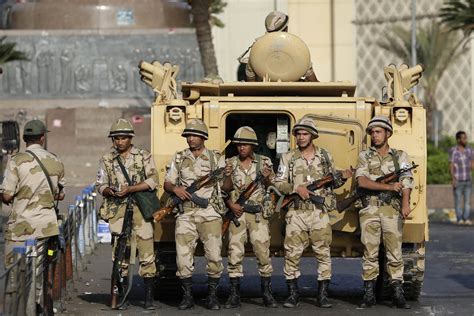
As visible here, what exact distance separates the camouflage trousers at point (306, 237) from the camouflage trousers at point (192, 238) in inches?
26.6

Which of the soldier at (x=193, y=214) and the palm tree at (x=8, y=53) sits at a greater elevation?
the palm tree at (x=8, y=53)

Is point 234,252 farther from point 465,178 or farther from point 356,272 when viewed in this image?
point 465,178

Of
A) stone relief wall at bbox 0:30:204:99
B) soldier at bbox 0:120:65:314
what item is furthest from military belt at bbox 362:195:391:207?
stone relief wall at bbox 0:30:204:99

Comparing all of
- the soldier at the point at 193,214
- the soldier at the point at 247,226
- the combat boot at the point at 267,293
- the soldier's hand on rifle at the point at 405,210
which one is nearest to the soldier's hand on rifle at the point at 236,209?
the soldier at the point at 247,226

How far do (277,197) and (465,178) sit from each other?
1423 cm

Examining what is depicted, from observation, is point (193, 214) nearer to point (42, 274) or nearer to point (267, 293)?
point (267, 293)

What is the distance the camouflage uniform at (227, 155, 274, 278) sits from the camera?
15.4m

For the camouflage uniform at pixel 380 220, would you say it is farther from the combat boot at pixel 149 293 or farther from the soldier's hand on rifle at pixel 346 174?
the combat boot at pixel 149 293

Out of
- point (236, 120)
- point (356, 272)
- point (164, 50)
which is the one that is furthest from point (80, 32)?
point (236, 120)

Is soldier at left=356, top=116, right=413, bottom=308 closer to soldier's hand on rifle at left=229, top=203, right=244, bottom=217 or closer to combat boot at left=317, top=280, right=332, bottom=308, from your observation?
combat boot at left=317, top=280, right=332, bottom=308

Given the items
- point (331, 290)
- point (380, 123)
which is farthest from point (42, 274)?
point (331, 290)

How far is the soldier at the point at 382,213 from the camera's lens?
15.3 m

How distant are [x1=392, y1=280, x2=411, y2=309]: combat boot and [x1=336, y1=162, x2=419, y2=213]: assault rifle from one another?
2.88 ft

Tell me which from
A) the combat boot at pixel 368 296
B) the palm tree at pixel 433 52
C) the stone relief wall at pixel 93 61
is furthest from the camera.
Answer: the palm tree at pixel 433 52
